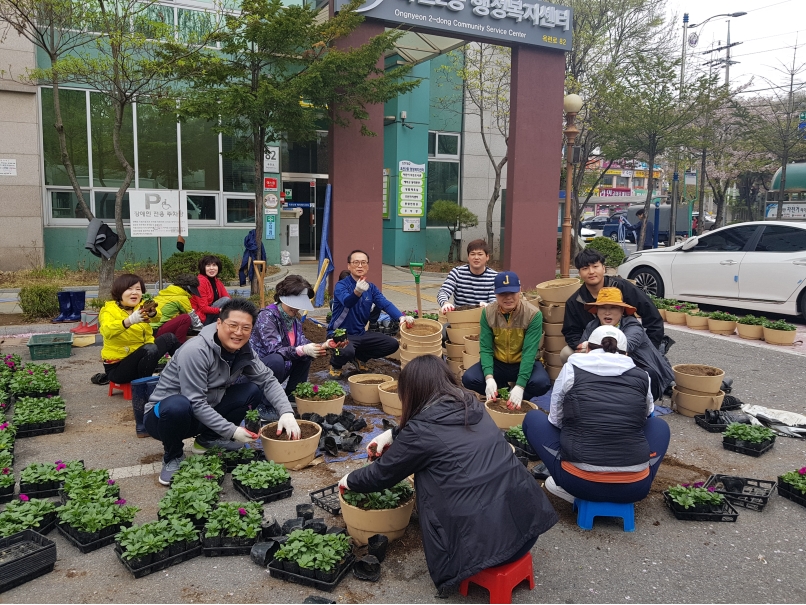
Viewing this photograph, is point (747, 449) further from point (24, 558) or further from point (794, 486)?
point (24, 558)

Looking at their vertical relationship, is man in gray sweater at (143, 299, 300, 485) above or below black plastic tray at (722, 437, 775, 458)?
above

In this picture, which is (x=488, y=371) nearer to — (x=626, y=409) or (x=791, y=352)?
(x=626, y=409)

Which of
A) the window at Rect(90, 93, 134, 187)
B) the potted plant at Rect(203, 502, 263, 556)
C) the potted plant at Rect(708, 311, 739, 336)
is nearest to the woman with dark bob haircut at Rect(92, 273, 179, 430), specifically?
the potted plant at Rect(203, 502, 263, 556)

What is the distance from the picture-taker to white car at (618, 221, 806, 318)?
1059 centimetres

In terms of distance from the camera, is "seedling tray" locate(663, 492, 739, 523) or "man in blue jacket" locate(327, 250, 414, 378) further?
"man in blue jacket" locate(327, 250, 414, 378)

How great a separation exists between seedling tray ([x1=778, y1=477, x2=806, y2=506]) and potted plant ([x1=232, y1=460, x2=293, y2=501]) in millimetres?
3502

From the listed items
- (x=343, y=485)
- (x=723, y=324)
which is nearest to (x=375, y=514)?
(x=343, y=485)

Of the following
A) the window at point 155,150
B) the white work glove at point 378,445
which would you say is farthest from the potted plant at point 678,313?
the window at point 155,150

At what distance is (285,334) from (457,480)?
329cm

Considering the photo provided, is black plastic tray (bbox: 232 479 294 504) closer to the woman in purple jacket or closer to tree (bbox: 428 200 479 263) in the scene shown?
the woman in purple jacket

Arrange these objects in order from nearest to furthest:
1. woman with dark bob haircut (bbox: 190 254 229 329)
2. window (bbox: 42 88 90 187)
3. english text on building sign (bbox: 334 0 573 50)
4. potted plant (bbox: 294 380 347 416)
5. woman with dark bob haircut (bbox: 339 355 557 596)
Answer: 1. woman with dark bob haircut (bbox: 339 355 557 596)
2. potted plant (bbox: 294 380 347 416)
3. woman with dark bob haircut (bbox: 190 254 229 329)
4. english text on building sign (bbox: 334 0 573 50)
5. window (bbox: 42 88 90 187)

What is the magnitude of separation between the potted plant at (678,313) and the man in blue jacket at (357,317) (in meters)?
6.03

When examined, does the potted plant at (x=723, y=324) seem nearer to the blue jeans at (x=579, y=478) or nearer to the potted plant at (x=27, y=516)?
the blue jeans at (x=579, y=478)

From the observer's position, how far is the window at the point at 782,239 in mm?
10641
